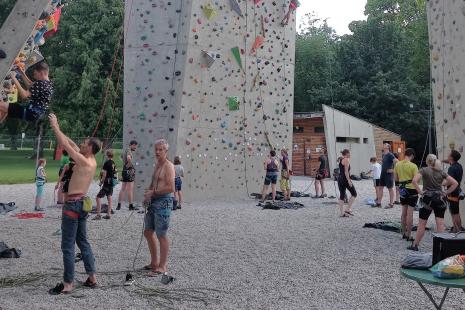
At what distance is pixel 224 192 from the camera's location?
1612cm

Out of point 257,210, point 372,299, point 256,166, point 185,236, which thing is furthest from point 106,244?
point 256,166

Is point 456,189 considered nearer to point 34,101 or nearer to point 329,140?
point 34,101

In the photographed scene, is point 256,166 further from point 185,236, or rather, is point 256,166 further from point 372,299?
point 372,299

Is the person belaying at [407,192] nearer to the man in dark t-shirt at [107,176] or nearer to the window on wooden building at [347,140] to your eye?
the man in dark t-shirt at [107,176]

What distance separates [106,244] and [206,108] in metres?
7.54

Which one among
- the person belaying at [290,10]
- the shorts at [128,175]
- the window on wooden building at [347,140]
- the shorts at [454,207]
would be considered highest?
the person belaying at [290,10]

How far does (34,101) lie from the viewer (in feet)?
17.2

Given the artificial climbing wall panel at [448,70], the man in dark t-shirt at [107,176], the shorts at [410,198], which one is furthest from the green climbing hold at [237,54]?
the shorts at [410,198]

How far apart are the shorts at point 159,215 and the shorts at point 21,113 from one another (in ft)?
6.33

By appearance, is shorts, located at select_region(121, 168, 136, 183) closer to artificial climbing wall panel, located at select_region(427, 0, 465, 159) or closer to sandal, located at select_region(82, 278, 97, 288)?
sandal, located at select_region(82, 278, 97, 288)

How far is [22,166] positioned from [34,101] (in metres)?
30.0

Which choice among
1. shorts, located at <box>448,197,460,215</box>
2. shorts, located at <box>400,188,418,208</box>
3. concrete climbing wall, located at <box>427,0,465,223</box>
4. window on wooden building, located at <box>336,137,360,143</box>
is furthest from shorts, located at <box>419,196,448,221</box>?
window on wooden building, located at <box>336,137,360,143</box>

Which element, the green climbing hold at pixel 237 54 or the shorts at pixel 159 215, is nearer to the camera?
the shorts at pixel 159 215

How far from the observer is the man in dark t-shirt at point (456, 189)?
9.23 metres
